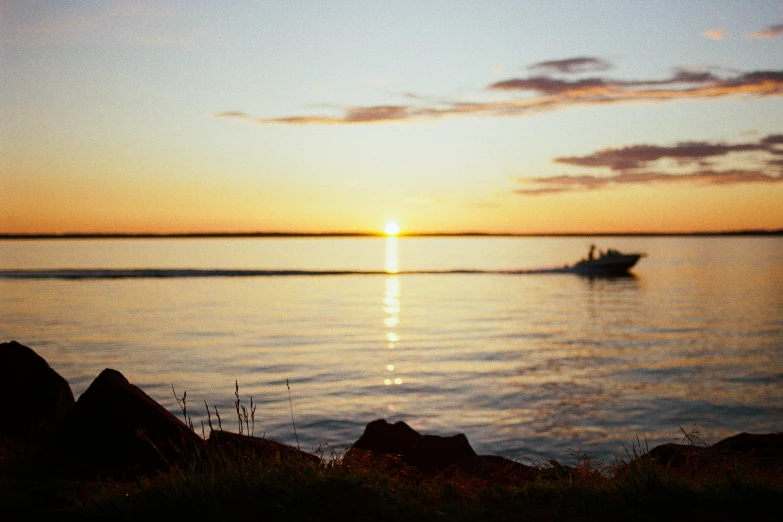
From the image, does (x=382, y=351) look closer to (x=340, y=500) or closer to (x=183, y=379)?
(x=183, y=379)

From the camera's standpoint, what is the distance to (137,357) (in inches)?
969

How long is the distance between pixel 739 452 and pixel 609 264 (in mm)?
77530

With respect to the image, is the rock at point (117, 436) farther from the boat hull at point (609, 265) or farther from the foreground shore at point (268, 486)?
the boat hull at point (609, 265)

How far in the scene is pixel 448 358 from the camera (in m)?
26.2

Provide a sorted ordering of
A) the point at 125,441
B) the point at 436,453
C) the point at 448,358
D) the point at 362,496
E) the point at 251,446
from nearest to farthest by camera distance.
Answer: the point at 362,496, the point at 125,441, the point at 251,446, the point at 436,453, the point at 448,358

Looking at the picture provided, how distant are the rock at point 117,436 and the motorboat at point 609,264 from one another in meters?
78.4

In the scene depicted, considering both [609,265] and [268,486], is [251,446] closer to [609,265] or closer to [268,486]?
[268,486]

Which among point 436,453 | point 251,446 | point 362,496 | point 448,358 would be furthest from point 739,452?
point 448,358

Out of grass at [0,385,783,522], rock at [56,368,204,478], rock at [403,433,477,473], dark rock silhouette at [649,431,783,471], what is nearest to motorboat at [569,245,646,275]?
dark rock silhouette at [649,431,783,471]

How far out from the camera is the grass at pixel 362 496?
634cm

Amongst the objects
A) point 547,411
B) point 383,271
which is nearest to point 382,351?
point 547,411

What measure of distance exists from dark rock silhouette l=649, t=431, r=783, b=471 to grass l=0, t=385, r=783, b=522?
6.78 ft

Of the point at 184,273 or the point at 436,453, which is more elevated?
the point at 436,453

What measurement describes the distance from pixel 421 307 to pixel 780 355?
24.1 meters
